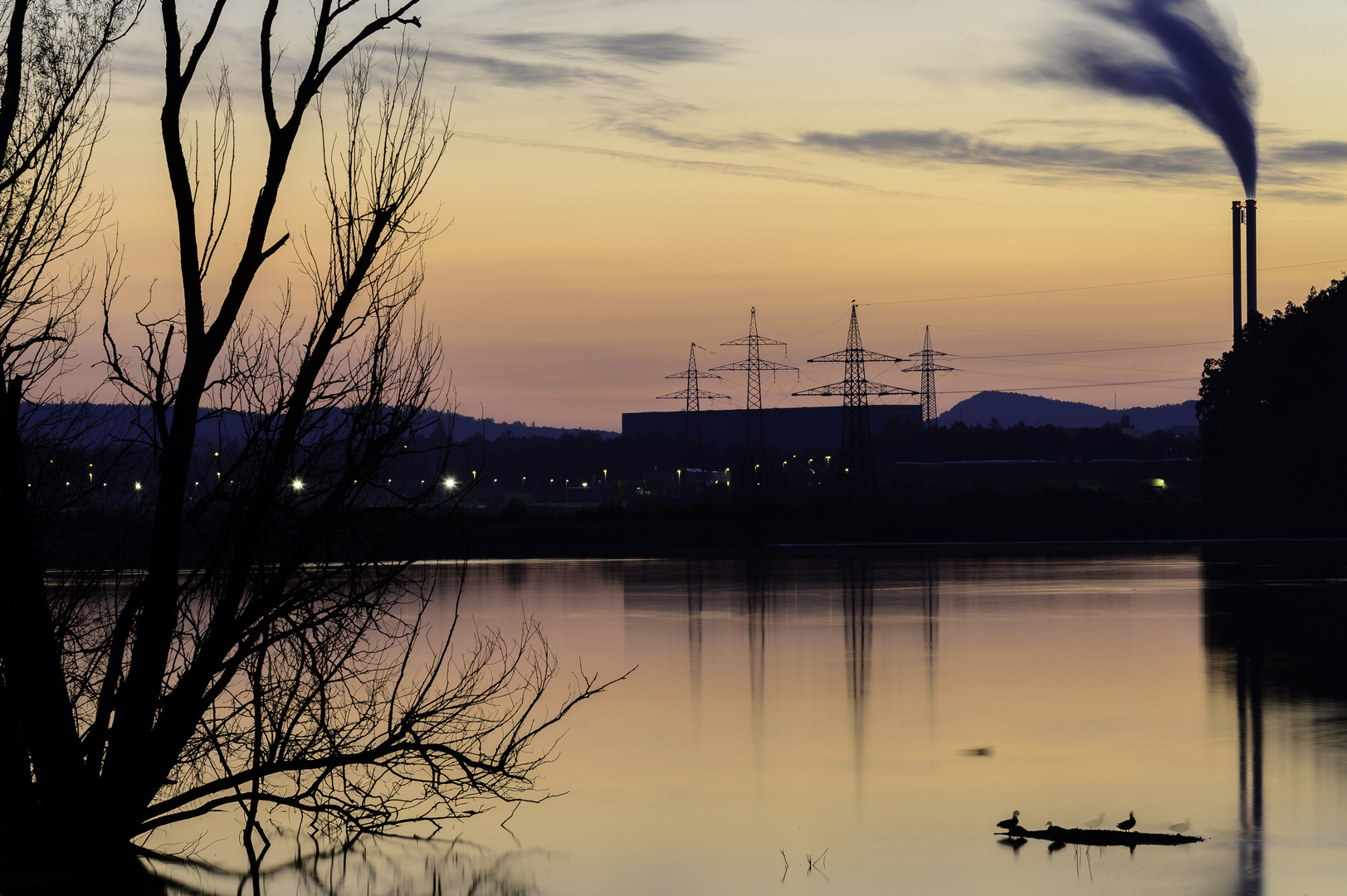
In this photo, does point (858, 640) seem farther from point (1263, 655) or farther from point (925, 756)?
point (925, 756)

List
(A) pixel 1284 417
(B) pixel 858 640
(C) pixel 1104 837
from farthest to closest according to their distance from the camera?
1. (A) pixel 1284 417
2. (B) pixel 858 640
3. (C) pixel 1104 837

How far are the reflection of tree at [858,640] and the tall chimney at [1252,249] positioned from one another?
1713 inches

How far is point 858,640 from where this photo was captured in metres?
25.7

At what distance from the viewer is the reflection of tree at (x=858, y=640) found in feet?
57.1

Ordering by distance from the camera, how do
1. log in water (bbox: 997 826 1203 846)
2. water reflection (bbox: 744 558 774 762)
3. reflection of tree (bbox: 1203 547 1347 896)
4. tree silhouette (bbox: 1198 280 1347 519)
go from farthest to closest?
tree silhouette (bbox: 1198 280 1347 519) → water reflection (bbox: 744 558 774 762) → reflection of tree (bbox: 1203 547 1347 896) → log in water (bbox: 997 826 1203 846)

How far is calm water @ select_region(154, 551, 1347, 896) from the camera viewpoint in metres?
11.5

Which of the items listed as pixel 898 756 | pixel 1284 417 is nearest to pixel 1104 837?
pixel 898 756

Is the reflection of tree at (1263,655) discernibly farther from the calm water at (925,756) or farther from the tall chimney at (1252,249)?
the tall chimney at (1252,249)

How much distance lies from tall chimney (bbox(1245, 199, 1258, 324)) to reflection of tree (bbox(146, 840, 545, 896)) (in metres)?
72.5

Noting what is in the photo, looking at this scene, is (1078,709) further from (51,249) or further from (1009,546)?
(1009,546)

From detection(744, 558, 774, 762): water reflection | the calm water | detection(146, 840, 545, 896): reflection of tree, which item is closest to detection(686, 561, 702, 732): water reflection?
the calm water

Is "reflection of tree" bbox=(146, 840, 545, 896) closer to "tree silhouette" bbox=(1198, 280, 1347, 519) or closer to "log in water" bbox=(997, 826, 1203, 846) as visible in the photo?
"log in water" bbox=(997, 826, 1203, 846)

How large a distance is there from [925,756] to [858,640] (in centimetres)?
989

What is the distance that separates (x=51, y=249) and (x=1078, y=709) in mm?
13332
